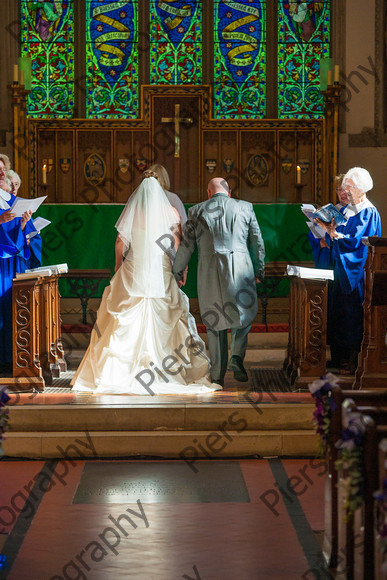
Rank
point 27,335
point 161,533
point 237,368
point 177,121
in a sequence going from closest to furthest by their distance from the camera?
1. point 161,533
2. point 27,335
3. point 237,368
4. point 177,121

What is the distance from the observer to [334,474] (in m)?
4.16

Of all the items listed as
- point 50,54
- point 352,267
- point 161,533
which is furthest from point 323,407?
point 50,54

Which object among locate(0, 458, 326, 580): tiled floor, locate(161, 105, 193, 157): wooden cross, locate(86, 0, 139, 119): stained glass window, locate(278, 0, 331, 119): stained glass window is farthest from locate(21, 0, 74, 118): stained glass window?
locate(0, 458, 326, 580): tiled floor

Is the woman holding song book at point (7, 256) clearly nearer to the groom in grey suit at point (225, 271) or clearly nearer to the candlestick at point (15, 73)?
the groom in grey suit at point (225, 271)

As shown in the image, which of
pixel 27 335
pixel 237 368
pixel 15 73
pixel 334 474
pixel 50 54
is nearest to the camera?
pixel 334 474

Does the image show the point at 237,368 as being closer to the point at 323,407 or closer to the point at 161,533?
the point at 161,533

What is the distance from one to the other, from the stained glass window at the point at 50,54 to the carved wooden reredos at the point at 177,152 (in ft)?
1.45

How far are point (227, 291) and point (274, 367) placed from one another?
1.59 metres

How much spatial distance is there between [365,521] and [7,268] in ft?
15.4

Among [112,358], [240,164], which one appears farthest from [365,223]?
[240,164]

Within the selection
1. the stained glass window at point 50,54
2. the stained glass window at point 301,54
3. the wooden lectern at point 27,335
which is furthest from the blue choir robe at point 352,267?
the stained glass window at point 50,54

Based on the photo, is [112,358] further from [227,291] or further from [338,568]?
[338,568]

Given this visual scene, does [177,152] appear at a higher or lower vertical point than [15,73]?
lower

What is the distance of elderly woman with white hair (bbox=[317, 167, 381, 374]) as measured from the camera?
7520mm
